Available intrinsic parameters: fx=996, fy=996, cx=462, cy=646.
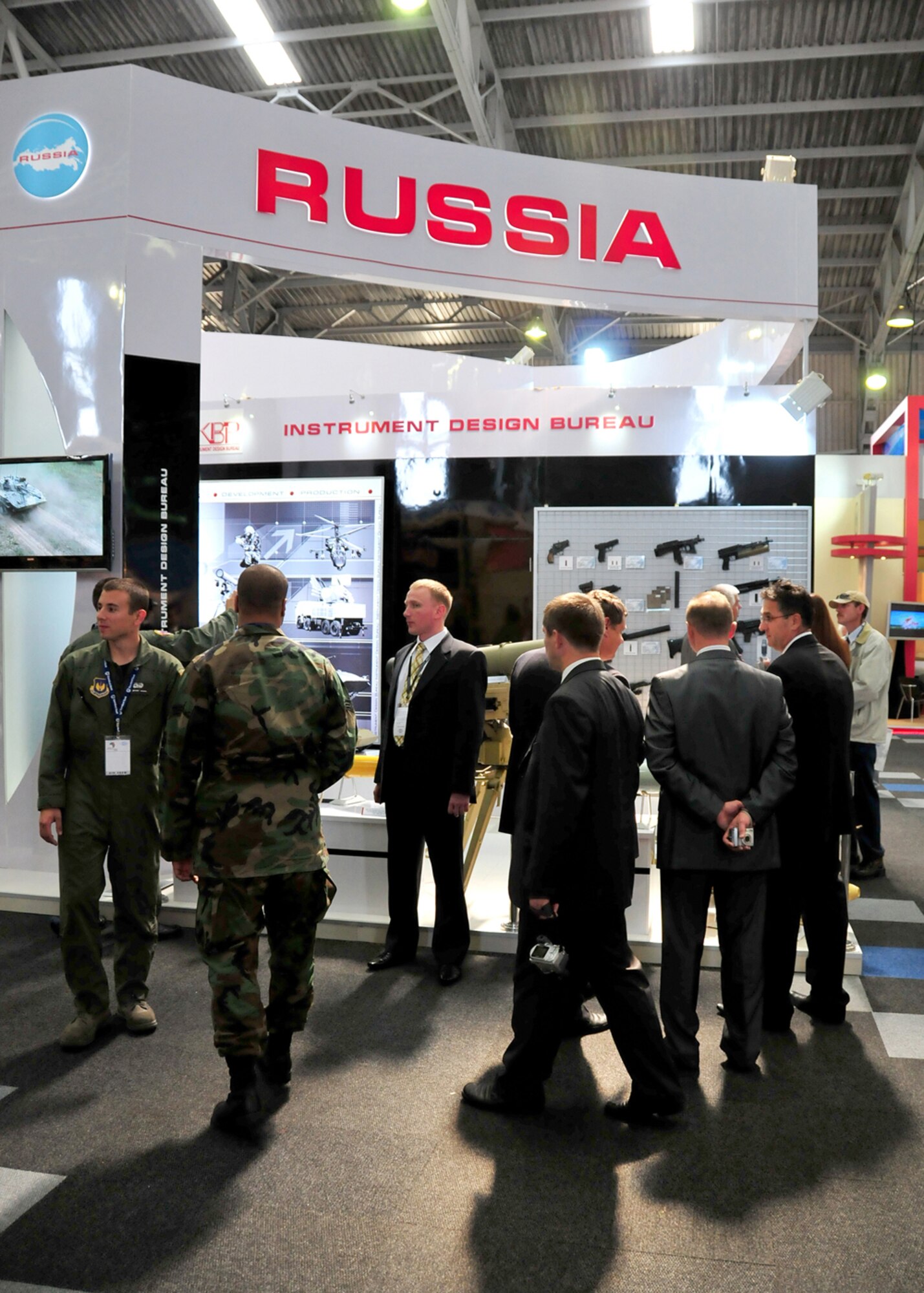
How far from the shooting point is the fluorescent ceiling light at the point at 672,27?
26.4 ft

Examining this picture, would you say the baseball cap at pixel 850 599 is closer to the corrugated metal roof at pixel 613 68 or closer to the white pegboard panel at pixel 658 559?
the white pegboard panel at pixel 658 559

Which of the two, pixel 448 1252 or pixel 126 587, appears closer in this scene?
pixel 448 1252

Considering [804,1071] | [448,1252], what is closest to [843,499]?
[804,1071]

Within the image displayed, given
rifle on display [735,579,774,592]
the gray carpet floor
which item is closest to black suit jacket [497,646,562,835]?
the gray carpet floor

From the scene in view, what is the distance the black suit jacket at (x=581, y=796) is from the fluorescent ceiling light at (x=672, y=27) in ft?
25.1

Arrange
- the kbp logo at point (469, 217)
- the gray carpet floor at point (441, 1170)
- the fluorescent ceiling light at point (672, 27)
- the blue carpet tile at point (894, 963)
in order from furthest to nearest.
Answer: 1. the fluorescent ceiling light at point (672, 27)
2. the kbp logo at point (469, 217)
3. the blue carpet tile at point (894, 963)
4. the gray carpet floor at point (441, 1170)

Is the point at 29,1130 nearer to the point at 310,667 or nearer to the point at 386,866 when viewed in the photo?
the point at 310,667

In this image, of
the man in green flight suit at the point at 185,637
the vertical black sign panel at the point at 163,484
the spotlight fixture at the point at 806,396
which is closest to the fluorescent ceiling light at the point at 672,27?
the spotlight fixture at the point at 806,396

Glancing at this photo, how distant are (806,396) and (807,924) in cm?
342

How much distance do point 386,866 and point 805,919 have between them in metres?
1.68

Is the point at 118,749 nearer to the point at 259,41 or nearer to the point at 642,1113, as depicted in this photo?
the point at 642,1113

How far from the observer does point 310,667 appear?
8.68 ft

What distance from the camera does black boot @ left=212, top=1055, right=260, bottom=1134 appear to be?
2.54 m

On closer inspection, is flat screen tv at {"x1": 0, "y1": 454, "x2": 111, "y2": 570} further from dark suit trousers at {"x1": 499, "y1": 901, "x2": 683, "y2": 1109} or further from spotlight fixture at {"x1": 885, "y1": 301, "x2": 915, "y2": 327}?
spotlight fixture at {"x1": 885, "y1": 301, "x2": 915, "y2": 327}
